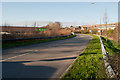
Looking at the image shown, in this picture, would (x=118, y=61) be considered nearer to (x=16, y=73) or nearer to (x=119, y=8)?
(x=119, y=8)

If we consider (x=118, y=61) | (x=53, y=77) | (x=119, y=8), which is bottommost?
(x=53, y=77)

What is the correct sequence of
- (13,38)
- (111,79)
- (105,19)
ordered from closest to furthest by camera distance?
(111,79)
(105,19)
(13,38)

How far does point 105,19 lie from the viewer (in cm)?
1605

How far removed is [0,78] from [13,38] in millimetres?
18006

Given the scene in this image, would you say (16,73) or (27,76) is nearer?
(27,76)

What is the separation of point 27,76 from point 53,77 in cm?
106

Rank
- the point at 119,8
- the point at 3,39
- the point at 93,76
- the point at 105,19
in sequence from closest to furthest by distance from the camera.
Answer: the point at 93,76
the point at 119,8
the point at 105,19
the point at 3,39

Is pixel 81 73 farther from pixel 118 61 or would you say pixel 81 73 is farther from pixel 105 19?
pixel 105 19

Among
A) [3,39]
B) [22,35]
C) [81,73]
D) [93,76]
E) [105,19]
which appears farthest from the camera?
[22,35]

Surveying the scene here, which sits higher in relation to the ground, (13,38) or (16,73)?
(13,38)

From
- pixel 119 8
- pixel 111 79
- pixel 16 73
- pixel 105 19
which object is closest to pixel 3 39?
pixel 105 19

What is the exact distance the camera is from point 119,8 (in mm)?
8281

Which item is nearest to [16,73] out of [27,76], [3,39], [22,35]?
[27,76]

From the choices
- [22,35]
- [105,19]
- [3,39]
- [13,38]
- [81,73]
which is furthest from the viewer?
[22,35]
